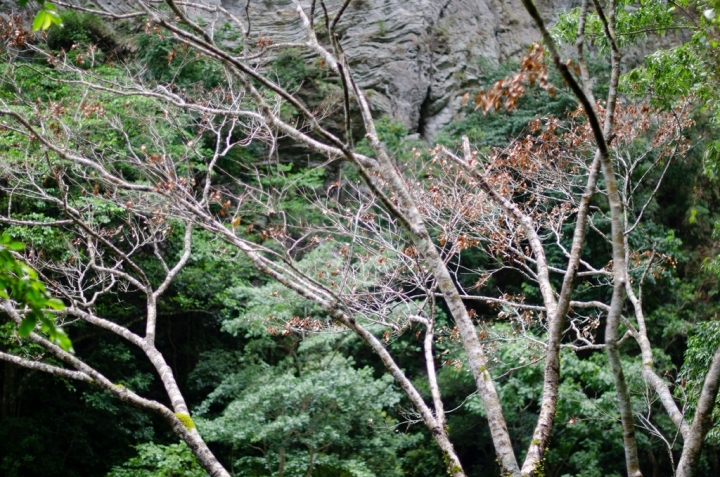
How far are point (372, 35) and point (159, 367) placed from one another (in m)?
13.9

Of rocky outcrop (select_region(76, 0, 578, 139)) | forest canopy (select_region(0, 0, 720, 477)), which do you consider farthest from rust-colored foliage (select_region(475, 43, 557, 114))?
rocky outcrop (select_region(76, 0, 578, 139))

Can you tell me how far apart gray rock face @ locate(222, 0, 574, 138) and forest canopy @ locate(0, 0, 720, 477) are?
1.16 feet

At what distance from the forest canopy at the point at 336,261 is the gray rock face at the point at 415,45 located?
353mm

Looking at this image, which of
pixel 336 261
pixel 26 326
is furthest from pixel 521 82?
pixel 336 261

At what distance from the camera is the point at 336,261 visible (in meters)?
8.28

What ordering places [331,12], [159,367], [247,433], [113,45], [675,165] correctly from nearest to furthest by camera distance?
[159,367]
[247,433]
[675,165]
[113,45]
[331,12]

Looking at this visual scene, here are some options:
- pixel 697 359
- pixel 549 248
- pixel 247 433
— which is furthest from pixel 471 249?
pixel 697 359

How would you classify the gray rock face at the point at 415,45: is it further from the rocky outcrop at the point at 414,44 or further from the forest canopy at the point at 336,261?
the forest canopy at the point at 336,261

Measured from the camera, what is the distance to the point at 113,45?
47.1ft

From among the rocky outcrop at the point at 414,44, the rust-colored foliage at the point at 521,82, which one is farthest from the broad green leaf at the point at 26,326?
the rocky outcrop at the point at 414,44

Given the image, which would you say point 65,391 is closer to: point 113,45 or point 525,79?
point 113,45

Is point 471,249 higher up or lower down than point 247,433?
higher up

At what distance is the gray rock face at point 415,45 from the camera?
15.9 m

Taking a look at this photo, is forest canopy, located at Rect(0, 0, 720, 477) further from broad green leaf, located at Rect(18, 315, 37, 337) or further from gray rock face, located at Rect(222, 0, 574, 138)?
gray rock face, located at Rect(222, 0, 574, 138)
